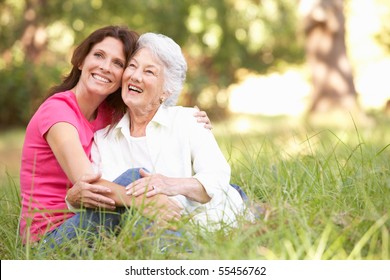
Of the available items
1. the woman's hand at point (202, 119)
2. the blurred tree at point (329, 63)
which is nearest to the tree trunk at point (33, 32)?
the blurred tree at point (329, 63)

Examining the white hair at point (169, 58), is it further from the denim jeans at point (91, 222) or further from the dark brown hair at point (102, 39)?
the denim jeans at point (91, 222)

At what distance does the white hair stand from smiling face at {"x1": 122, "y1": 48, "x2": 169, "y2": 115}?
0.03 m

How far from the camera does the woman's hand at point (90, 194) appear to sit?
10.8 ft

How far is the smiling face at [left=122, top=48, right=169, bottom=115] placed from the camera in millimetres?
3721

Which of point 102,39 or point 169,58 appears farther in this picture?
point 102,39

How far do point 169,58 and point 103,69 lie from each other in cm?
39

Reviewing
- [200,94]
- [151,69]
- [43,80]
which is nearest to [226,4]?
[200,94]

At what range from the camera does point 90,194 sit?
3.30 meters

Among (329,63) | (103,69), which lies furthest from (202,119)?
(329,63)

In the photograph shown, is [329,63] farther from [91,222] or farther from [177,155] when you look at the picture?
[91,222]

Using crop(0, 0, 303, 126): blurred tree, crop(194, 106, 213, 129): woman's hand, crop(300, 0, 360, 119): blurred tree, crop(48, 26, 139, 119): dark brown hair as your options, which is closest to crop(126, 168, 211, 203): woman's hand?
crop(194, 106, 213, 129): woman's hand

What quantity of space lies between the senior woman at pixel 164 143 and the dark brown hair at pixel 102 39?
0.25 ft
